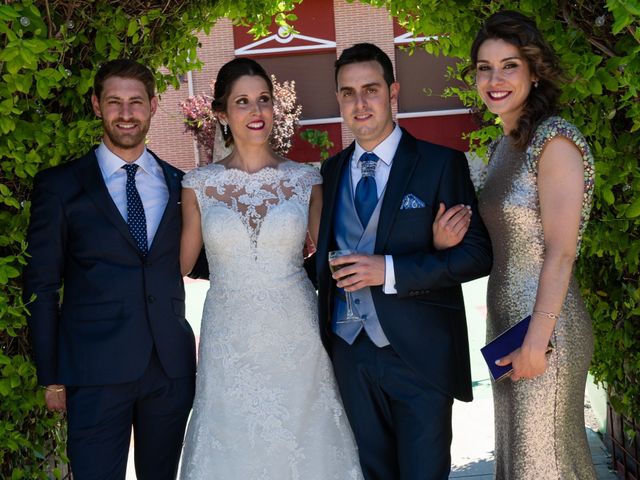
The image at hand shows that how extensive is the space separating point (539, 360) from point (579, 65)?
3.91 feet

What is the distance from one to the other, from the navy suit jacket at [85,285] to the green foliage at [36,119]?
99 mm

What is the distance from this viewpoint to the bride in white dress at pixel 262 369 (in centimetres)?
372

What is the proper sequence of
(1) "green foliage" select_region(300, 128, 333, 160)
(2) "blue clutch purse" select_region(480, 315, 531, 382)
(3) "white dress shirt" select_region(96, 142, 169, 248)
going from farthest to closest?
(1) "green foliage" select_region(300, 128, 333, 160) → (3) "white dress shirt" select_region(96, 142, 169, 248) → (2) "blue clutch purse" select_region(480, 315, 531, 382)

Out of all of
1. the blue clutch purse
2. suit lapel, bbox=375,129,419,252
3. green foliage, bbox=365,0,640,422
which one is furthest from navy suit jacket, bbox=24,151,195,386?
green foliage, bbox=365,0,640,422

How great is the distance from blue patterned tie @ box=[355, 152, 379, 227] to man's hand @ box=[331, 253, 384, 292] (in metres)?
0.24

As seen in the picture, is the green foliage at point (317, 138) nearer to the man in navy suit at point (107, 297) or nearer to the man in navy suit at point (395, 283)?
the man in navy suit at point (107, 297)

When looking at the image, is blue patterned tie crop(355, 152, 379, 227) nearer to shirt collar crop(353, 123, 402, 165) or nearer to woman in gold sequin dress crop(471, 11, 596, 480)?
shirt collar crop(353, 123, 402, 165)

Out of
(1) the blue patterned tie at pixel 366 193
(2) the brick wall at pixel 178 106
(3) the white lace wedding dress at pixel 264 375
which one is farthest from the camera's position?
(2) the brick wall at pixel 178 106

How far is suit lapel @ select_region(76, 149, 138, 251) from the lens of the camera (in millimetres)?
3424

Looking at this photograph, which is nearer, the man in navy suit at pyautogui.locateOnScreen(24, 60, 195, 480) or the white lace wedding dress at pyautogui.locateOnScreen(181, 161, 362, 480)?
the man in navy suit at pyautogui.locateOnScreen(24, 60, 195, 480)

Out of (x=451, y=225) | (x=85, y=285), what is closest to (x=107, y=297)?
(x=85, y=285)

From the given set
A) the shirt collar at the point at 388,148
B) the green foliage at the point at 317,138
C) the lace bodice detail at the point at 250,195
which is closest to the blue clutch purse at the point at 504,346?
the shirt collar at the point at 388,148

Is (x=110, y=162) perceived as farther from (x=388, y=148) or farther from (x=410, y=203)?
(x=410, y=203)

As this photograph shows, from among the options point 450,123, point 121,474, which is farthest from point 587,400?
point 450,123
